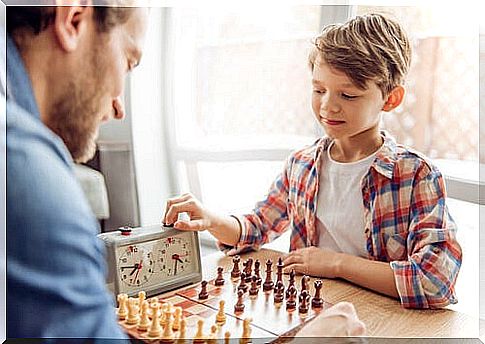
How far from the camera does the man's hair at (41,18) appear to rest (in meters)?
0.77

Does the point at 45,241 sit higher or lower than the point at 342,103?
lower

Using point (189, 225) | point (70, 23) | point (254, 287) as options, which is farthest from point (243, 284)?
point (70, 23)

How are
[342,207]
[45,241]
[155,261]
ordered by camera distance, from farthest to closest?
[342,207] → [155,261] → [45,241]

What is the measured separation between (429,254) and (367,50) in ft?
1.04

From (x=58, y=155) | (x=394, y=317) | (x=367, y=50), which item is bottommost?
(x=394, y=317)

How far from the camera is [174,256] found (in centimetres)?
95

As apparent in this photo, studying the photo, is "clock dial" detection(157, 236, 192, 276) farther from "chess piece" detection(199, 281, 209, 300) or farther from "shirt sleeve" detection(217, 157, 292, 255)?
"shirt sleeve" detection(217, 157, 292, 255)

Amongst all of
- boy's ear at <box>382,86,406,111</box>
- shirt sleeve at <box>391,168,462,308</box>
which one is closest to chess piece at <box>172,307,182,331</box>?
shirt sleeve at <box>391,168,462,308</box>

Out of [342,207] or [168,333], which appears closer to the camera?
[168,333]

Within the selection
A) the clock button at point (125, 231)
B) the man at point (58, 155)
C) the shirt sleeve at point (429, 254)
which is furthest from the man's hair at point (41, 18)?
the shirt sleeve at point (429, 254)

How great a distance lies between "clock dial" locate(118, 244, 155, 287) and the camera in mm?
894

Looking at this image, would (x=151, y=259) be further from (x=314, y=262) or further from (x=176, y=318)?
(x=314, y=262)

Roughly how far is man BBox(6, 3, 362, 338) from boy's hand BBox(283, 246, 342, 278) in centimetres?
17

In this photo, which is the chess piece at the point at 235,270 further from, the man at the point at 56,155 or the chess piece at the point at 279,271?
the man at the point at 56,155
